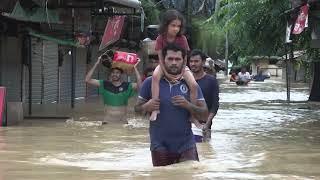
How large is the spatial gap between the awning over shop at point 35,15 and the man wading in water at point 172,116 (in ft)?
26.4

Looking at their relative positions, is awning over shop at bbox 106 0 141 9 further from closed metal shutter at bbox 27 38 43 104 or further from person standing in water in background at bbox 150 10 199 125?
person standing in water in background at bbox 150 10 199 125

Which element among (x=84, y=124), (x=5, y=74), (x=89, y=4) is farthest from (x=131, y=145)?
(x=5, y=74)

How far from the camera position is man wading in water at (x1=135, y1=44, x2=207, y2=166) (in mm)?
6484

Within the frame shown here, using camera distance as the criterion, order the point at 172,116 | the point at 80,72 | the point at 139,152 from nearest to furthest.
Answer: the point at 172,116 → the point at 139,152 → the point at 80,72

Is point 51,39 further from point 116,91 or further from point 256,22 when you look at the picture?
point 256,22

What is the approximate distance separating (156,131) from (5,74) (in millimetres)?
12476

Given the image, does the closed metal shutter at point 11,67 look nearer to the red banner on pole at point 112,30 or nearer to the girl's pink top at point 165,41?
the red banner on pole at point 112,30

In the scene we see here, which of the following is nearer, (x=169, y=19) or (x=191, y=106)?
(x=191, y=106)

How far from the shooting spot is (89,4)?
17125 mm

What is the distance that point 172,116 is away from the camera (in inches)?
256

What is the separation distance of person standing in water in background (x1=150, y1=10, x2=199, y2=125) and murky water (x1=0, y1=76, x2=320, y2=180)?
0.78 m

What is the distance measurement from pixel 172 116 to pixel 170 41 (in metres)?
0.93

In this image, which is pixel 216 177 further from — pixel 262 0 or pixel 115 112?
pixel 262 0

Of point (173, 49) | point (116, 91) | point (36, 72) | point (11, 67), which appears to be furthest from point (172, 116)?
point (36, 72)
